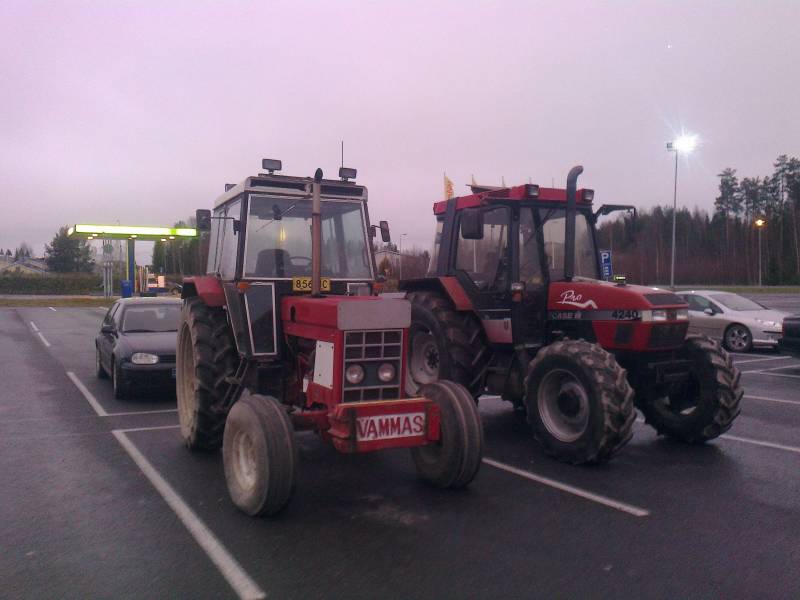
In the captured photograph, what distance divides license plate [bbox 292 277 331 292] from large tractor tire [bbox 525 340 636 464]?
216cm

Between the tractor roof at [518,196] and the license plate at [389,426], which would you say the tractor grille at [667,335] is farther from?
the license plate at [389,426]

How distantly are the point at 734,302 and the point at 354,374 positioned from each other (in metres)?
14.1

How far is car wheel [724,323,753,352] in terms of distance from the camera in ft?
53.5

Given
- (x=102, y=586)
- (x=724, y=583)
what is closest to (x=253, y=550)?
(x=102, y=586)

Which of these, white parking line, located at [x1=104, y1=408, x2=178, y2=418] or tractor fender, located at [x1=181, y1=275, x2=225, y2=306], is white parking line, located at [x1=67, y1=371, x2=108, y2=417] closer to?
white parking line, located at [x1=104, y1=408, x2=178, y2=418]

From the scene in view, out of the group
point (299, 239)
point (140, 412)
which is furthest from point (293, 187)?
point (140, 412)

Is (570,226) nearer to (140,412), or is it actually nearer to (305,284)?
(305,284)

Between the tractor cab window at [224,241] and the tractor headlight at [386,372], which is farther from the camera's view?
the tractor cab window at [224,241]

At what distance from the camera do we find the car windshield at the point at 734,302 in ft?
55.5

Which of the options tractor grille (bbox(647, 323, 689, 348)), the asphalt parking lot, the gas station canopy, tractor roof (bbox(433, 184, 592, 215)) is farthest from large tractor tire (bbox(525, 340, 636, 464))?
the gas station canopy

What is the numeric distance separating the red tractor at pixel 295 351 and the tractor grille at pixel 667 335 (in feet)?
7.77

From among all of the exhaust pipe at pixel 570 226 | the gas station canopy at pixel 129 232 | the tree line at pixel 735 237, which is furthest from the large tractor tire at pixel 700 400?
the tree line at pixel 735 237

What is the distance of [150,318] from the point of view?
1166cm

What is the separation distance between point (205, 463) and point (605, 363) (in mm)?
3774
